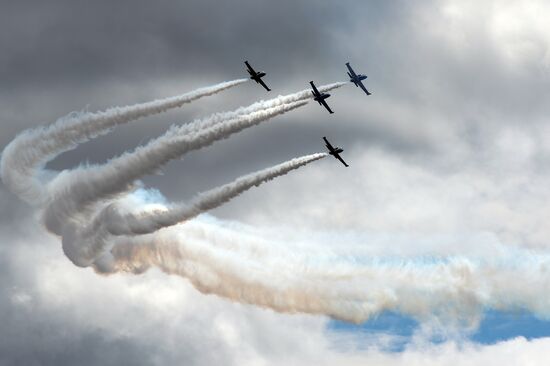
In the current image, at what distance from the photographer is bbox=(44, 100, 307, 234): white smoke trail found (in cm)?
12706

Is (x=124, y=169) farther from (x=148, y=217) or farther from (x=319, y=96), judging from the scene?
(x=319, y=96)

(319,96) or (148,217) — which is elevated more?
(319,96)

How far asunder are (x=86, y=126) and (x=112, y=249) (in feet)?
50.3

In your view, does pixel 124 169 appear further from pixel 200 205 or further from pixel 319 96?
pixel 319 96

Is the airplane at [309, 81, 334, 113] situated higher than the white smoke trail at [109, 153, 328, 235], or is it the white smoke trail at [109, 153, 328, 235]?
the airplane at [309, 81, 334, 113]

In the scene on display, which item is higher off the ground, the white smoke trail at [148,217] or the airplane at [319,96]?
the airplane at [319,96]

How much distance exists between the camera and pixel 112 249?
140 metres

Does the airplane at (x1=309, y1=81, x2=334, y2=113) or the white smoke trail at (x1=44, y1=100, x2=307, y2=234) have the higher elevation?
the airplane at (x1=309, y1=81, x2=334, y2=113)

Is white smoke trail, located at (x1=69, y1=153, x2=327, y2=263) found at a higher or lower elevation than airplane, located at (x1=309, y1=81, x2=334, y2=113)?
lower

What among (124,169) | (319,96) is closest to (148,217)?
(124,169)

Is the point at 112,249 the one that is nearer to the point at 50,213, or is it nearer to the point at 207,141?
the point at 50,213

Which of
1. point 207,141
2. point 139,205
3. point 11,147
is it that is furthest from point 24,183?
point 207,141

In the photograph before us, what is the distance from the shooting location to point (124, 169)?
130m

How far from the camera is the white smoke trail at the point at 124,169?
5002 inches
